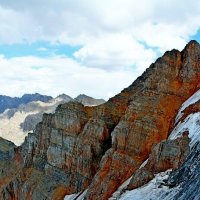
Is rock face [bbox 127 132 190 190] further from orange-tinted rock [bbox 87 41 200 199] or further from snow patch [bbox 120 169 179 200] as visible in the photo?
orange-tinted rock [bbox 87 41 200 199]

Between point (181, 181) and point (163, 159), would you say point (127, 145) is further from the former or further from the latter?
point (181, 181)

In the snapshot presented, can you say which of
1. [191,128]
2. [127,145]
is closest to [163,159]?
[191,128]

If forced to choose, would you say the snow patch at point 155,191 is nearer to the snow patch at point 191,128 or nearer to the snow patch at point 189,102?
the snow patch at point 191,128

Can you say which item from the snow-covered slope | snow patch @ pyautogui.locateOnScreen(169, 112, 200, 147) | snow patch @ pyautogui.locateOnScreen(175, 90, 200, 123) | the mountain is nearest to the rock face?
the mountain

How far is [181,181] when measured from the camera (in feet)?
145

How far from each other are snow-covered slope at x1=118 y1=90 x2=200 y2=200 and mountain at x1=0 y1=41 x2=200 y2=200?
0.42 feet

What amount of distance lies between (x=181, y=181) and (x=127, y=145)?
2061 cm

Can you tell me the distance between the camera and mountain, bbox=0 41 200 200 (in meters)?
50.0

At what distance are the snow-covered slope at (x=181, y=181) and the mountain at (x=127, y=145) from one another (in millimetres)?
127

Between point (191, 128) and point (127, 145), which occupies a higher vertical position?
Result: point (191, 128)

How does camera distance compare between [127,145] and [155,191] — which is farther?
[127,145]

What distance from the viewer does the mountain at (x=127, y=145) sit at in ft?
164

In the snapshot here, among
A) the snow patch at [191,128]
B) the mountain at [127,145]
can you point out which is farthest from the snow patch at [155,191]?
the snow patch at [191,128]

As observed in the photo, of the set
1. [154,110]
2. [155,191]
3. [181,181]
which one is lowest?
[155,191]
